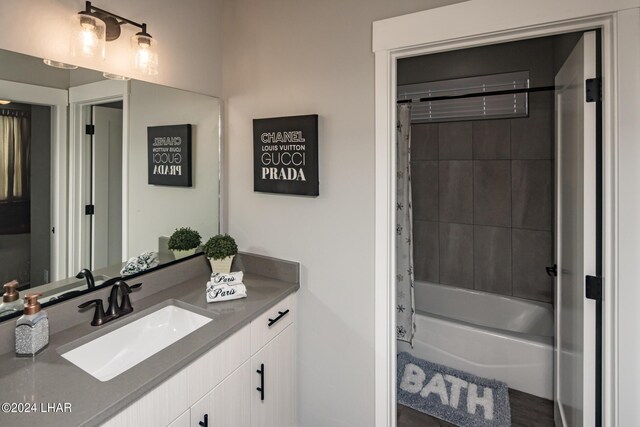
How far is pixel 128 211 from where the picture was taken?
5.19 feet

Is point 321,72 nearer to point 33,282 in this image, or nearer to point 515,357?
point 33,282

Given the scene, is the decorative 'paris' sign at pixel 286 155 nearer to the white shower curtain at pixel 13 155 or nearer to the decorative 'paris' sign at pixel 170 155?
the decorative 'paris' sign at pixel 170 155

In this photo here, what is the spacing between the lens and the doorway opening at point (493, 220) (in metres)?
1.85

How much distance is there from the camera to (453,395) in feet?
6.93

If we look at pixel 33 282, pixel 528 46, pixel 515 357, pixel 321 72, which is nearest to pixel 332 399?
pixel 515 357

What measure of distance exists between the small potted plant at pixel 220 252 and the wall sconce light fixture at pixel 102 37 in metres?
0.88

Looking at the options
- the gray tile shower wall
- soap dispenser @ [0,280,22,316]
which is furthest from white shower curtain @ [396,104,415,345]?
soap dispenser @ [0,280,22,316]

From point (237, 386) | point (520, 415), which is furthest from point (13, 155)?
point (520, 415)

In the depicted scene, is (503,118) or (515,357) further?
(503,118)

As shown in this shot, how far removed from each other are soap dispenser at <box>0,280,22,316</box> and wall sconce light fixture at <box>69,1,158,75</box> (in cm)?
89

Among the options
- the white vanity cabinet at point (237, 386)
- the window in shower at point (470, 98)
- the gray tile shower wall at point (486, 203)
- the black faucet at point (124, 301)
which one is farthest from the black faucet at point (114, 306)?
the gray tile shower wall at point (486, 203)

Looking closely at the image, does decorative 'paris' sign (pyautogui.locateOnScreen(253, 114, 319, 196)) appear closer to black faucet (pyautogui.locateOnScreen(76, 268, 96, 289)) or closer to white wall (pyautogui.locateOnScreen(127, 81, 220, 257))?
white wall (pyautogui.locateOnScreen(127, 81, 220, 257))

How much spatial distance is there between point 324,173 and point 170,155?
2.75 feet

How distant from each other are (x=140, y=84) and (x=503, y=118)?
2632 millimetres
